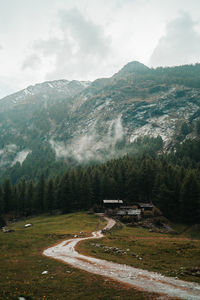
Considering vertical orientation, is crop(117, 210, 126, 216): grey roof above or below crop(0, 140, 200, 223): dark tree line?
below

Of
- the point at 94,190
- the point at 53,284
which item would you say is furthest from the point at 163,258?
the point at 94,190

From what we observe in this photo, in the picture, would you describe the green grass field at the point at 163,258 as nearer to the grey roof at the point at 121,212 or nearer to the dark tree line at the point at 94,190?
the grey roof at the point at 121,212

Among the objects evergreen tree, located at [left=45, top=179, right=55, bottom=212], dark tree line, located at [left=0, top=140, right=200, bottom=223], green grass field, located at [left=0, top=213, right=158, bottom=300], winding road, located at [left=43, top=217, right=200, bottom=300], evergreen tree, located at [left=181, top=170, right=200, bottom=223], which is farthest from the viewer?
evergreen tree, located at [left=45, top=179, right=55, bottom=212]

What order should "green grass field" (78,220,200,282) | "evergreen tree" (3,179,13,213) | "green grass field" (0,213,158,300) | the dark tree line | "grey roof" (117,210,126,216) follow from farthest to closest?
1. "evergreen tree" (3,179,13,213)
2. the dark tree line
3. "grey roof" (117,210,126,216)
4. "green grass field" (78,220,200,282)
5. "green grass field" (0,213,158,300)

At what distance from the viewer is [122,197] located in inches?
3915

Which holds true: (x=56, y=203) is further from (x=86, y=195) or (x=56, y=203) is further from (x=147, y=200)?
(x=147, y=200)

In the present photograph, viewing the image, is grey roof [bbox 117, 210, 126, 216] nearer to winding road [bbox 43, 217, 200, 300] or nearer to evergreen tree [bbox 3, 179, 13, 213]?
winding road [bbox 43, 217, 200, 300]

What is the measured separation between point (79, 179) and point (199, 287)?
303 ft

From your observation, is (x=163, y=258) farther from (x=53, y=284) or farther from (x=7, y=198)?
(x=7, y=198)

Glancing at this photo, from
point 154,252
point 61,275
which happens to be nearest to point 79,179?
point 154,252

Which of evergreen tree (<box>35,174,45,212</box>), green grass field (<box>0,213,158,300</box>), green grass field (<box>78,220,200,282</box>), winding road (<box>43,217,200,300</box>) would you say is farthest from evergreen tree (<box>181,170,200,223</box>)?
evergreen tree (<box>35,174,45,212</box>)

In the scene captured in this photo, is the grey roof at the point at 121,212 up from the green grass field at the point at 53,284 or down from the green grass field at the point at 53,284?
down

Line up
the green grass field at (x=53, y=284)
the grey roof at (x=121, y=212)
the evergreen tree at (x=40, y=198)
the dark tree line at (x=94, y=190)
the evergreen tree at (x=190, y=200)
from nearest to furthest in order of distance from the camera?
the green grass field at (x=53, y=284), the evergreen tree at (x=190, y=200), the grey roof at (x=121, y=212), the dark tree line at (x=94, y=190), the evergreen tree at (x=40, y=198)

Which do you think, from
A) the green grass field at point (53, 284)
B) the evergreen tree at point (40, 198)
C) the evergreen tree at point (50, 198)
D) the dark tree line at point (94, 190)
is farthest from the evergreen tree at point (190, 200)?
the evergreen tree at point (40, 198)
